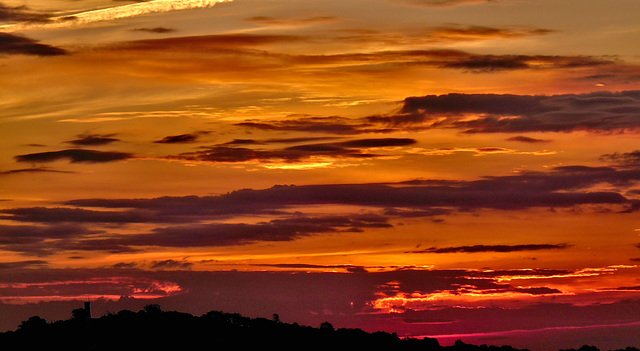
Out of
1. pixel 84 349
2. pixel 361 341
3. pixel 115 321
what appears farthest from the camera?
pixel 361 341

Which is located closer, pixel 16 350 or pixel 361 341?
pixel 16 350

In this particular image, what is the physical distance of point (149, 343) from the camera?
128 m

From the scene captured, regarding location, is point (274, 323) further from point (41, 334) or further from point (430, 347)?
point (41, 334)

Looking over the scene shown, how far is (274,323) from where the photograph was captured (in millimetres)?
148375

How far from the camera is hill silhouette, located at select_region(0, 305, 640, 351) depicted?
128 metres

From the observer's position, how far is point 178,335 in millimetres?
131250

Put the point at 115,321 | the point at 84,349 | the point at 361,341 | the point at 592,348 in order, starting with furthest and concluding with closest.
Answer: the point at 592,348
the point at 361,341
the point at 115,321
the point at 84,349

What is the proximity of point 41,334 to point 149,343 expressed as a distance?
13.3 m

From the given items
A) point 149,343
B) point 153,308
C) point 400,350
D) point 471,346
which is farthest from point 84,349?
point 471,346

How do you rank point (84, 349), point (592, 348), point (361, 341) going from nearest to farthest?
1. point (84, 349)
2. point (361, 341)
3. point (592, 348)

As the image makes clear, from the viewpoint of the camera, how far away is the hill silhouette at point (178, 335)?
128 metres

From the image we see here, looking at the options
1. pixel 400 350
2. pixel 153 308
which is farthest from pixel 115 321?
pixel 400 350

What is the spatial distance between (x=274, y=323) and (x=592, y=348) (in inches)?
1669

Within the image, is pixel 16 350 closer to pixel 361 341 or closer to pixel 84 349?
pixel 84 349
